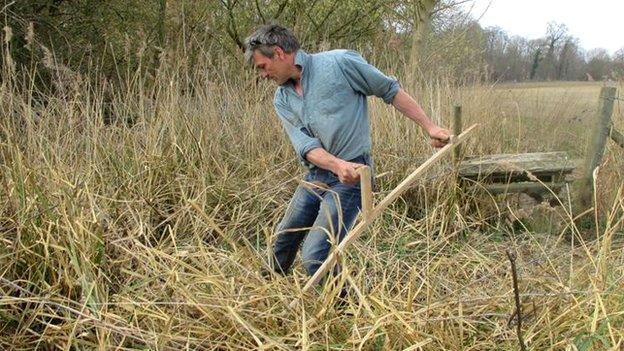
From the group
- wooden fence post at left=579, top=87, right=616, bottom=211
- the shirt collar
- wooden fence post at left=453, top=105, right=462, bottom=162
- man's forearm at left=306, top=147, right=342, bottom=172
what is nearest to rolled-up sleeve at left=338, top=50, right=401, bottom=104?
the shirt collar

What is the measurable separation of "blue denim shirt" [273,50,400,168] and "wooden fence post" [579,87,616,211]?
2.29m

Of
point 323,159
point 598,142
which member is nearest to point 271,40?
point 323,159

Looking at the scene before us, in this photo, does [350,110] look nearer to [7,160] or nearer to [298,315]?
[298,315]

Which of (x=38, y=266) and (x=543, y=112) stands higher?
(x=543, y=112)

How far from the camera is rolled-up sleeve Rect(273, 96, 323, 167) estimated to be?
254 centimetres

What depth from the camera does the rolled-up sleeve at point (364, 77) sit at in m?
2.60

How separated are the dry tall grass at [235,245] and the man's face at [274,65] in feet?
2.41

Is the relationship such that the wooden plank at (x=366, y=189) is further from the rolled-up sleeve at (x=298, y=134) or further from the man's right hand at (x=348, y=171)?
the rolled-up sleeve at (x=298, y=134)

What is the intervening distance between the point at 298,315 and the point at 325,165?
661 millimetres

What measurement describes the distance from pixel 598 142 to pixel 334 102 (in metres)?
2.66

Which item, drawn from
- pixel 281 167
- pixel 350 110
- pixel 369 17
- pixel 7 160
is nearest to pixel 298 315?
pixel 350 110

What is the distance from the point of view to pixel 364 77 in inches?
104

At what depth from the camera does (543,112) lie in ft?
19.9

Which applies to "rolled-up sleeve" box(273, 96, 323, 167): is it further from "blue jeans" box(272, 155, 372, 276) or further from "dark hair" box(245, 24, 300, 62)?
"dark hair" box(245, 24, 300, 62)
